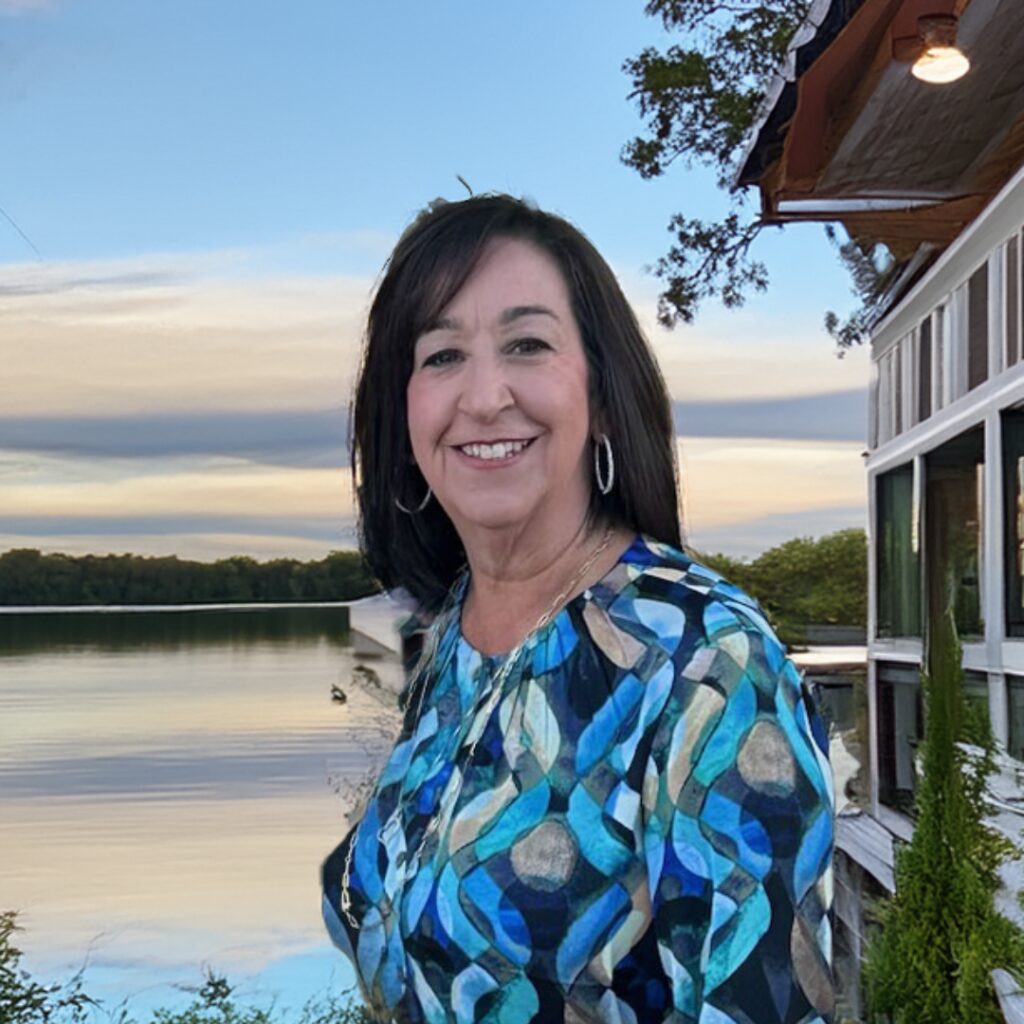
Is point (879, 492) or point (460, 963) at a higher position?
point (879, 492)

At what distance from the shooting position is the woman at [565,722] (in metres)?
1.33

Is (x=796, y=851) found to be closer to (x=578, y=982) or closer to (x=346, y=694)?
(x=578, y=982)

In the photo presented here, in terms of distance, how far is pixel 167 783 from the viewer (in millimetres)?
26953

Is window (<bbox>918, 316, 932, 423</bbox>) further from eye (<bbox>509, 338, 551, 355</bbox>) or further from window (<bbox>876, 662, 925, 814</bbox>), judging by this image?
eye (<bbox>509, 338, 551, 355</bbox>)

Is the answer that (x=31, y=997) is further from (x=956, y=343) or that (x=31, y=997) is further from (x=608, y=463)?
(x=608, y=463)

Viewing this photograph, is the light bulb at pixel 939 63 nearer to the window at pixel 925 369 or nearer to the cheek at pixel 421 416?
the window at pixel 925 369

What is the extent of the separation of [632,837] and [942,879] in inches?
110

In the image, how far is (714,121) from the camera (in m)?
13.2

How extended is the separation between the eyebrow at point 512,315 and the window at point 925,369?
18.7 feet

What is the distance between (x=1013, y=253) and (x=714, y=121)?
807 cm

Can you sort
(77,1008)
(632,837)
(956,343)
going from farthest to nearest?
(77,1008)
(956,343)
(632,837)

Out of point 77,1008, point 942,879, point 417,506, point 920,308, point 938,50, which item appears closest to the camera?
point 417,506

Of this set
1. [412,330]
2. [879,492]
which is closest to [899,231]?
[879,492]

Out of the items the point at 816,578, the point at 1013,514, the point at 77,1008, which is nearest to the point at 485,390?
the point at 1013,514
